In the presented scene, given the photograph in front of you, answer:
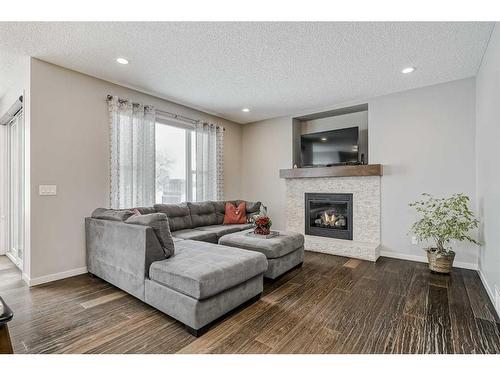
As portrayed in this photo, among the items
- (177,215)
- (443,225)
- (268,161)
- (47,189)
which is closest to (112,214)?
(47,189)

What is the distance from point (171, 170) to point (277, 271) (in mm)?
2687

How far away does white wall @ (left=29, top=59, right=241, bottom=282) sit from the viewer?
2912 millimetres

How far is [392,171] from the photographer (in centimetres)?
403

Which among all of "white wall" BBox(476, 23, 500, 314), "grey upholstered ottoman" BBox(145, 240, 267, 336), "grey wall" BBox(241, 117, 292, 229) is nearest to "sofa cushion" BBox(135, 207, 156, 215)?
→ "grey upholstered ottoman" BBox(145, 240, 267, 336)

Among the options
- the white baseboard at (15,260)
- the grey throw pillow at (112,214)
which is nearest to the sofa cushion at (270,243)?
the grey throw pillow at (112,214)

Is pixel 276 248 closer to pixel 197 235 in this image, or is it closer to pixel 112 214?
pixel 197 235

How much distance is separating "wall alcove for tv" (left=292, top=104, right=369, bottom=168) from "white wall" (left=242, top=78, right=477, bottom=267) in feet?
1.09

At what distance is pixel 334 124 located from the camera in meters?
5.03

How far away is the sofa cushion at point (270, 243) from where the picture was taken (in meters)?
2.98

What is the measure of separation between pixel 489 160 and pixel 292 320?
2.62 meters

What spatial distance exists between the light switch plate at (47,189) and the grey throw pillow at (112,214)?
1.67 feet
